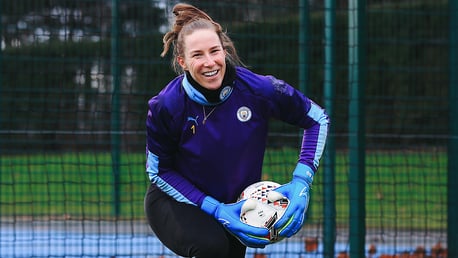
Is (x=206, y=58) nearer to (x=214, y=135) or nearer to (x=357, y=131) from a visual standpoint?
(x=214, y=135)

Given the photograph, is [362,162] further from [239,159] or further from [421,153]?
[421,153]

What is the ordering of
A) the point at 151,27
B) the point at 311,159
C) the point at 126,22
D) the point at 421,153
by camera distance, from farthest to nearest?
the point at 126,22
the point at 151,27
the point at 421,153
the point at 311,159

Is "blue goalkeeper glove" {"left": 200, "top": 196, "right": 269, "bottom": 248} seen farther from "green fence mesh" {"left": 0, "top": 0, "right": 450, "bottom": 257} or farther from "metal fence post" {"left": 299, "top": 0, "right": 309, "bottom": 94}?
"metal fence post" {"left": 299, "top": 0, "right": 309, "bottom": 94}

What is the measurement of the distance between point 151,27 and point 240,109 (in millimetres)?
5136

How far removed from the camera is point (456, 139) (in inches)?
241

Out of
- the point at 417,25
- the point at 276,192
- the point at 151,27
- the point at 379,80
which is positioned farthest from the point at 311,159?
the point at 379,80

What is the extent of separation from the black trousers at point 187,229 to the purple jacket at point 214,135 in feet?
0.23

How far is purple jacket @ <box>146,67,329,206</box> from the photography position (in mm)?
4285

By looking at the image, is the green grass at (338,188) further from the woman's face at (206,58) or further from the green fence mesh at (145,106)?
the woman's face at (206,58)

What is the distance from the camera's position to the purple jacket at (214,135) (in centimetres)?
429

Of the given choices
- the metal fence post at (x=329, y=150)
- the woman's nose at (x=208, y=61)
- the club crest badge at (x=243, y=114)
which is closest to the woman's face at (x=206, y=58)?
the woman's nose at (x=208, y=61)

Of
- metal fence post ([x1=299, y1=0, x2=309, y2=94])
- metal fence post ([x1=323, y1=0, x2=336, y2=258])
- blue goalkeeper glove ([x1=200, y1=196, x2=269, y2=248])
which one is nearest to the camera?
blue goalkeeper glove ([x1=200, y1=196, x2=269, y2=248])

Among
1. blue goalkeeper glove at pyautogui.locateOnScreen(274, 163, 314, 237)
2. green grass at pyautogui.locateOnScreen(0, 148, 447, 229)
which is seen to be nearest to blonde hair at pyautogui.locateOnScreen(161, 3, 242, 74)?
blue goalkeeper glove at pyautogui.locateOnScreen(274, 163, 314, 237)

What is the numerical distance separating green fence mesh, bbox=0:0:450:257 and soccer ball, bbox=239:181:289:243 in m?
2.25
